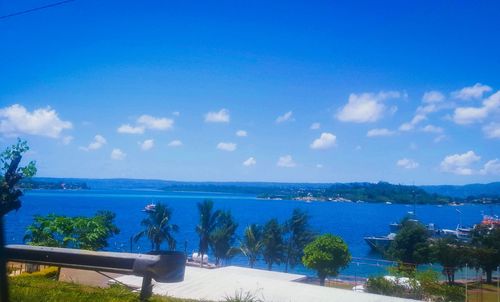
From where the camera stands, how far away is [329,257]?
3428 centimetres

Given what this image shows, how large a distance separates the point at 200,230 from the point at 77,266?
42.0 m

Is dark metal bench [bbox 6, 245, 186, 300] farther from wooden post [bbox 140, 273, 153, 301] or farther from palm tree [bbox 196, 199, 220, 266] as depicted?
palm tree [bbox 196, 199, 220, 266]

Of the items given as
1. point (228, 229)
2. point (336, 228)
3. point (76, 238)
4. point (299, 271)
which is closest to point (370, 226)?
point (336, 228)

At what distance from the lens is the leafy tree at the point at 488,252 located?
142ft

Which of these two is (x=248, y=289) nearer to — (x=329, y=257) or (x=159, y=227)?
(x=329, y=257)

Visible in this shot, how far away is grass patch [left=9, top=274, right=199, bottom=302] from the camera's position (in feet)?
10.8

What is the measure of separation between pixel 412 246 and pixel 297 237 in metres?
13.3

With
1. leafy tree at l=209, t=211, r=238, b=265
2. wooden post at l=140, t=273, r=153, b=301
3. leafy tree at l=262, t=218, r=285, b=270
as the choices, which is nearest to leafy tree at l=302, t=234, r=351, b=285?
leafy tree at l=262, t=218, r=285, b=270

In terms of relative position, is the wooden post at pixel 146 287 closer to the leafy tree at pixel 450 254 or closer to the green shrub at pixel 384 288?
the green shrub at pixel 384 288

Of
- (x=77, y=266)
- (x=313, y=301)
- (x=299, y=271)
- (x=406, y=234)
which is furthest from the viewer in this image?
(x=299, y=271)

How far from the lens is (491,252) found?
142 feet

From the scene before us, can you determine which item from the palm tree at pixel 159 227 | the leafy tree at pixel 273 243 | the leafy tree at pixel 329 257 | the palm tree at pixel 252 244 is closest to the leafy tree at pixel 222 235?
the palm tree at pixel 252 244

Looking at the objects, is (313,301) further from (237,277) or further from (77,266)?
(77,266)

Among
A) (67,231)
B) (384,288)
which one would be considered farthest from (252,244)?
(67,231)
